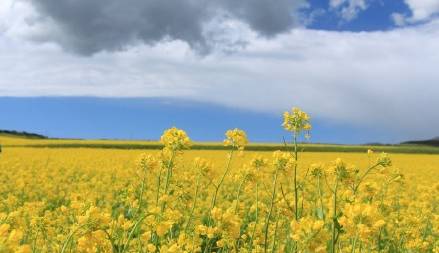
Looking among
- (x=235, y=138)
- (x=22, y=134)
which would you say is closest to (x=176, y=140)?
(x=235, y=138)

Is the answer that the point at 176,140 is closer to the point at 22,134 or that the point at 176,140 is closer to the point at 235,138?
the point at 235,138

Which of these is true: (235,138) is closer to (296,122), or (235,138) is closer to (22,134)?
(296,122)

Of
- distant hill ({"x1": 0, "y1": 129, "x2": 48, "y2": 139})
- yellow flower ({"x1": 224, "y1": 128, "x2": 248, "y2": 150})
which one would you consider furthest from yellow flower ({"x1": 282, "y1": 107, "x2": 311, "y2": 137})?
distant hill ({"x1": 0, "y1": 129, "x2": 48, "y2": 139})

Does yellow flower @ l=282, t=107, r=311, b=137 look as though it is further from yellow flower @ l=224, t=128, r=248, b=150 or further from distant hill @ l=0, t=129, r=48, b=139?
distant hill @ l=0, t=129, r=48, b=139

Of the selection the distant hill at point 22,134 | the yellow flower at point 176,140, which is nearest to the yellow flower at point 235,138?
the yellow flower at point 176,140

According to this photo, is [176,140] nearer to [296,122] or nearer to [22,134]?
[296,122]

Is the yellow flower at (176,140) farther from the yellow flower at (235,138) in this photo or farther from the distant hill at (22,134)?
the distant hill at (22,134)

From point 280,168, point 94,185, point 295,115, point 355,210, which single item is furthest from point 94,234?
point 94,185

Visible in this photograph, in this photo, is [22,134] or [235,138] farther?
[22,134]

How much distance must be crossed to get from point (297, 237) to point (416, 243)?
392cm

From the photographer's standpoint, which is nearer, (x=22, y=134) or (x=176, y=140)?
(x=176, y=140)

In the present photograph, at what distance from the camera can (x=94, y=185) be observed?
55.6 ft

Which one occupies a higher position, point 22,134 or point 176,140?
point 22,134

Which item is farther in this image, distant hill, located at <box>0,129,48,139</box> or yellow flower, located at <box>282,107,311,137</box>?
distant hill, located at <box>0,129,48,139</box>
